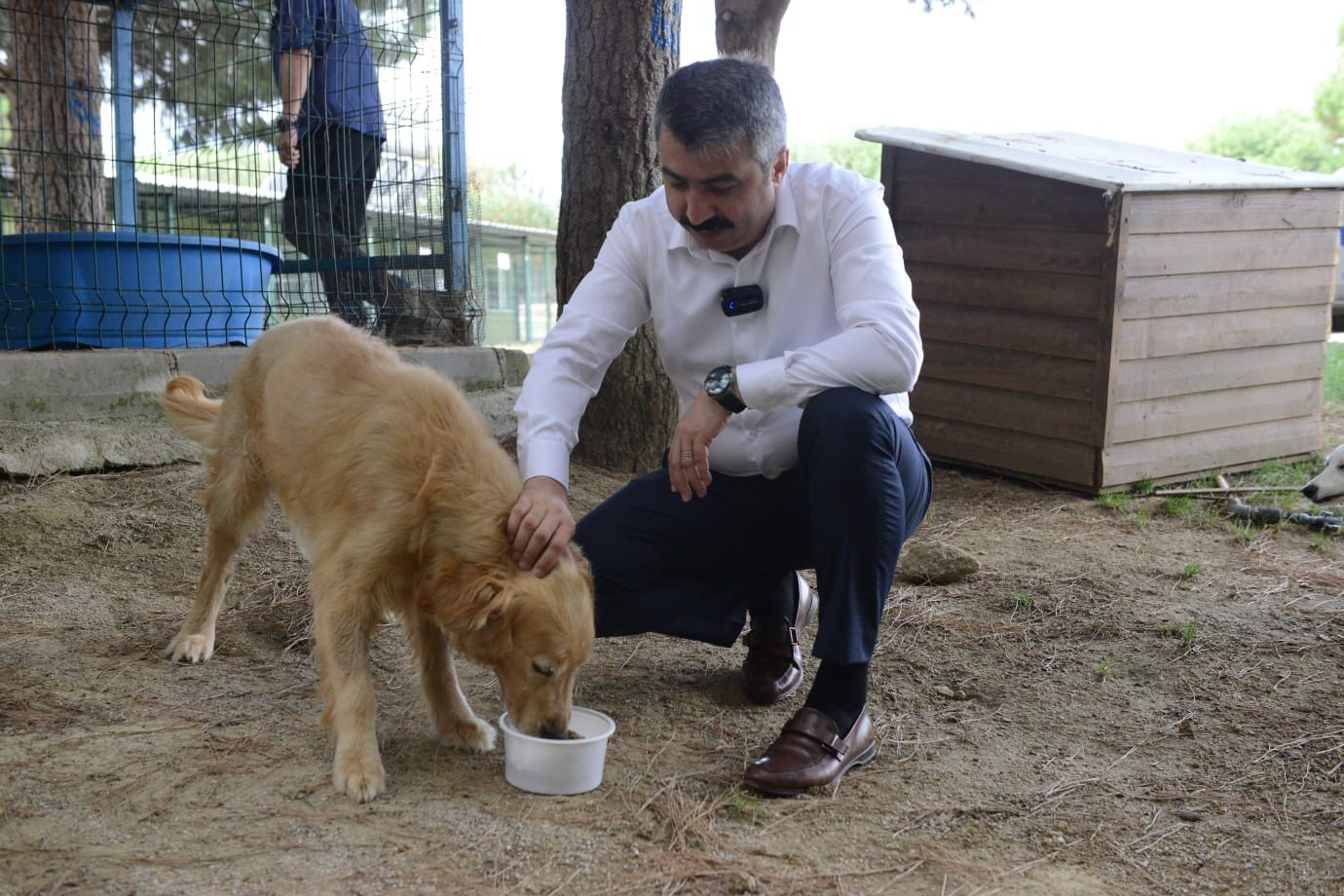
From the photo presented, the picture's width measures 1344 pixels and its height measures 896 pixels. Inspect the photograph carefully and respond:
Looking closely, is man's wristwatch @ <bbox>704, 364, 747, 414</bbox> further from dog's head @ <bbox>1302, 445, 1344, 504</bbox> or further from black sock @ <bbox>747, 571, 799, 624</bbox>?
dog's head @ <bbox>1302, 445, 1344, 504</bbox>

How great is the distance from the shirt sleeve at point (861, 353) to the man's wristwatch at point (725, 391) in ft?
0.09

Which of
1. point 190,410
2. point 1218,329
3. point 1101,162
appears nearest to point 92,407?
point 190,410

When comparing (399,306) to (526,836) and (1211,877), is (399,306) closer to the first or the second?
(526,836)

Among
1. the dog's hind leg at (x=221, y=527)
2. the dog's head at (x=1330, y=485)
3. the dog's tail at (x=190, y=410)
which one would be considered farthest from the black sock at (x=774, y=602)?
the dog's head at (x=1330, y=485)

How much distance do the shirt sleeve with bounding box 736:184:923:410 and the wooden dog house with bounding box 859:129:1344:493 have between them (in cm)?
343

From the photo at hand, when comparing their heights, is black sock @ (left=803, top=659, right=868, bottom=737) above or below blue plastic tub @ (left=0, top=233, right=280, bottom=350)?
below

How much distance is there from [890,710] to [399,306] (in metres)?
4.03

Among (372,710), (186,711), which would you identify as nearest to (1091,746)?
(372,710)

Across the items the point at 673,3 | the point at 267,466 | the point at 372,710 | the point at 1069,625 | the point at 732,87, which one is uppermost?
the point at 673,3

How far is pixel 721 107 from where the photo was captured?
2.63 metres

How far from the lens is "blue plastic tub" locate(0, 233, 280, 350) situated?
5.27m

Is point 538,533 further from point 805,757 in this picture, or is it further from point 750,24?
point 750,24

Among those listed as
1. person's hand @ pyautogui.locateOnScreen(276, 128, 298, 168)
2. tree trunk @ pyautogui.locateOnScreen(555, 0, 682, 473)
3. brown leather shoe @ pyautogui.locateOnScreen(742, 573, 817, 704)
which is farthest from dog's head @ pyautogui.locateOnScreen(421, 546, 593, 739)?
person's hand @ pyautogui.locateOnScreen(276, 128, 298, 168)

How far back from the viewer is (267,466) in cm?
338
